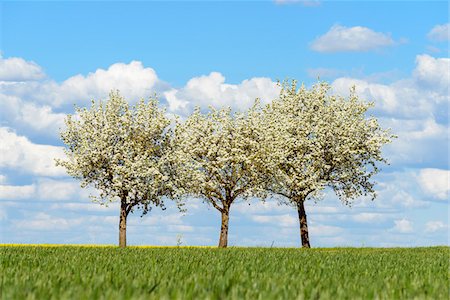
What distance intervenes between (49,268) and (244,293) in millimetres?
7926

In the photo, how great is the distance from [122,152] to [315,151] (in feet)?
53.7

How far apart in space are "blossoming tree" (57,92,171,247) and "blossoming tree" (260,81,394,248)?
9.30m

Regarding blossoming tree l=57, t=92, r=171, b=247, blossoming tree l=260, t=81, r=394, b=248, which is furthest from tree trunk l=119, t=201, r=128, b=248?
blossoming tree l=260, t=81, r=394, b=248

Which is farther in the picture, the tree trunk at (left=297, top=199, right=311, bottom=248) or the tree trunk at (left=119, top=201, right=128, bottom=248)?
the tree trunk at (left=297, top=199, right=311, bottom=248)

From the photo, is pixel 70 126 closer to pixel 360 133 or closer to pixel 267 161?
pixel 267 161

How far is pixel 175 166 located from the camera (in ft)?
180

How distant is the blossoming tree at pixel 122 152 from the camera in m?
52.5

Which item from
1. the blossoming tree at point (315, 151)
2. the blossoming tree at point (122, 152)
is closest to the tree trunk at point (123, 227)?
the blossoming tree at point (122, 152)

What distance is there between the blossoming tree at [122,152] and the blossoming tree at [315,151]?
9304 millimetres

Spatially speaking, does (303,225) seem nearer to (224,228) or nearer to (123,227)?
(224,228)

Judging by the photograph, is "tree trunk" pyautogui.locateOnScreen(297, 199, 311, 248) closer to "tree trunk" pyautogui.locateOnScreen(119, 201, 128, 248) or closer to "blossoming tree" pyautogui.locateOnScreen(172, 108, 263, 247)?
A: "blossoming tree" pyautogui.locateOnScreen(172, 108, 263, 247)

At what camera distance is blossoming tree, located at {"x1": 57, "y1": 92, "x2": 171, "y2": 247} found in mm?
52531

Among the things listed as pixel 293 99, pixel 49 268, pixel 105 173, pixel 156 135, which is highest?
pixel 293 99

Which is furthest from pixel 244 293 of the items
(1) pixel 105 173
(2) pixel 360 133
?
(2) pixel 360 133
